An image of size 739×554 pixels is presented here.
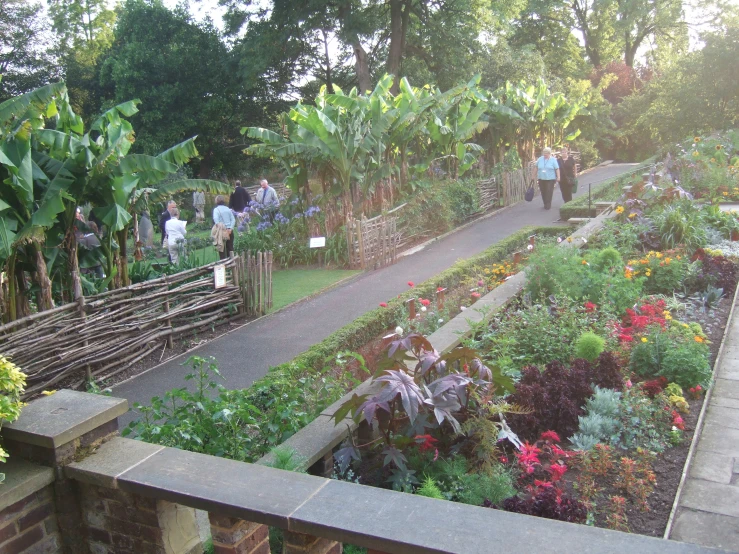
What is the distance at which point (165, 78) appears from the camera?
26734 millimetres

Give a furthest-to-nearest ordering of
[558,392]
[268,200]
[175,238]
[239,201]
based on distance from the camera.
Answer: [239,201], [268,200], [175,238], [558,392]

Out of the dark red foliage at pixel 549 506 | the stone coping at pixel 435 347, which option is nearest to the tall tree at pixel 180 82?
the stone coping at pixel 435 347

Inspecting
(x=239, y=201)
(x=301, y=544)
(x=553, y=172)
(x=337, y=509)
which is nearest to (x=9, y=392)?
(x=301, y=544)

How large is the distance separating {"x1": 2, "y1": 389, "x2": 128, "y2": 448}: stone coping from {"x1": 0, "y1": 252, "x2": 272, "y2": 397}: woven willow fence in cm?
435

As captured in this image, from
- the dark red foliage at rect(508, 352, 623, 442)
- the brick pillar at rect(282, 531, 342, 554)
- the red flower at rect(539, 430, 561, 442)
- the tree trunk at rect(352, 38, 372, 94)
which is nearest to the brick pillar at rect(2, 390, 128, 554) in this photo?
the brick pillar at rect(282, 531, 342, 554)

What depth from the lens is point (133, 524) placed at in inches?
104

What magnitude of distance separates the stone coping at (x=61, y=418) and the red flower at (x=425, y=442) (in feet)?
6.06

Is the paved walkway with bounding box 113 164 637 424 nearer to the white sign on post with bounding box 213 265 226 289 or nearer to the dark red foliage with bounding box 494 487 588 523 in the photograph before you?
the white sign on post with bounding box 213 265 226 289

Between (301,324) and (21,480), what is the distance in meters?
6.99

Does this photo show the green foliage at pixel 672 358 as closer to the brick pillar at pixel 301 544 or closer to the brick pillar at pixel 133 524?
the brick pillar at pixel 301 544

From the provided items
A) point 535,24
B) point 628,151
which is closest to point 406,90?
point 628,151

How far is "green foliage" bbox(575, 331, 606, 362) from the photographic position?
5.55 m

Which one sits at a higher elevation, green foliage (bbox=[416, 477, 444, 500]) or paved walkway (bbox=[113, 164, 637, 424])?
green foliage (bbox=[416, 477, 444, 500])

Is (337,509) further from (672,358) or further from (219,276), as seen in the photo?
(219,276)
